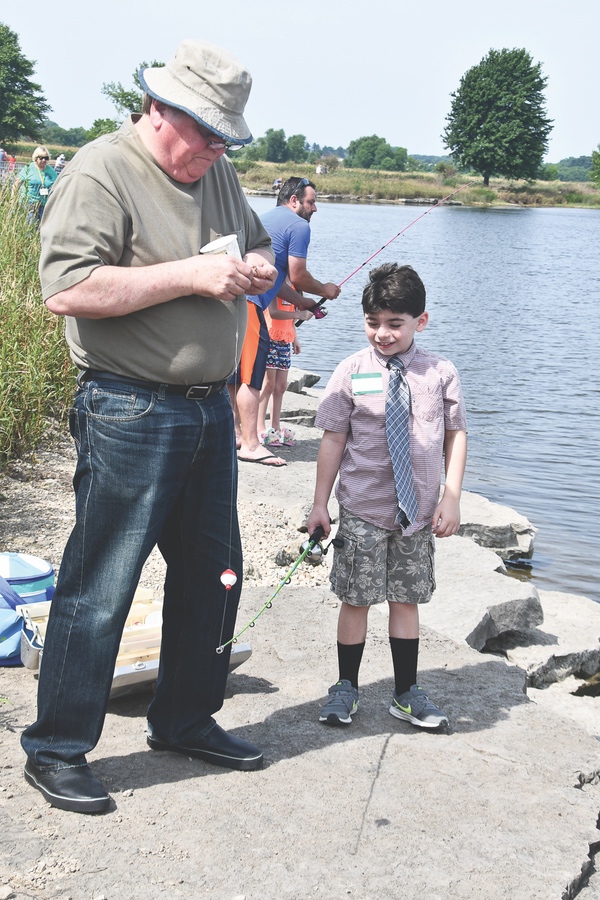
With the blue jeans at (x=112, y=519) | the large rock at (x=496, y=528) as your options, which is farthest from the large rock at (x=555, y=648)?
the blue jeans at (x=112, y=519)

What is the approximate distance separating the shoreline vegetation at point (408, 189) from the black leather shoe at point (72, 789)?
5312 cm

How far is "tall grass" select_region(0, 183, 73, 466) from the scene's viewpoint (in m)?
6.32

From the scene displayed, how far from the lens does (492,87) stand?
66750 millimetres

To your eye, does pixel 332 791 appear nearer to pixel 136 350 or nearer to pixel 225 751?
pixel 225 751

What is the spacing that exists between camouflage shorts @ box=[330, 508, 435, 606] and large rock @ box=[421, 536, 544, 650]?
1.04 metres

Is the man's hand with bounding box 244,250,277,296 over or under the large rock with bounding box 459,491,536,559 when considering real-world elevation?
over

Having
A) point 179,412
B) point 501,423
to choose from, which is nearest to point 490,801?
point 179,412

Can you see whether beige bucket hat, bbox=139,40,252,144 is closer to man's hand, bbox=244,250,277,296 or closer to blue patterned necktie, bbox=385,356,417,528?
man's hand, bbox=244,250,277,296

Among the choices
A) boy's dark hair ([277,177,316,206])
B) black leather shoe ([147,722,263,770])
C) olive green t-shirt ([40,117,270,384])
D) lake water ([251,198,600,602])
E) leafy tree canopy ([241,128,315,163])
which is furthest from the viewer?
leafy tree canopy ([241,128,315,163])

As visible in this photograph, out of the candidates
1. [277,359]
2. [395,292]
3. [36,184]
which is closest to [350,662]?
[395,292]

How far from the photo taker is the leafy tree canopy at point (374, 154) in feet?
429

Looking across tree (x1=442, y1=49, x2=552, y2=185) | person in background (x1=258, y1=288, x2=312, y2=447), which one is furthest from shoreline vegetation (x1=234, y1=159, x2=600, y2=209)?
person in background (x1=258, y1=288, x2=312, y2=447)

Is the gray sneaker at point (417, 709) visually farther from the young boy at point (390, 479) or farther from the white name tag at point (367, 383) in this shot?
the white name tag at point (367, 383)

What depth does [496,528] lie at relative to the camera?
6738 millimetres
